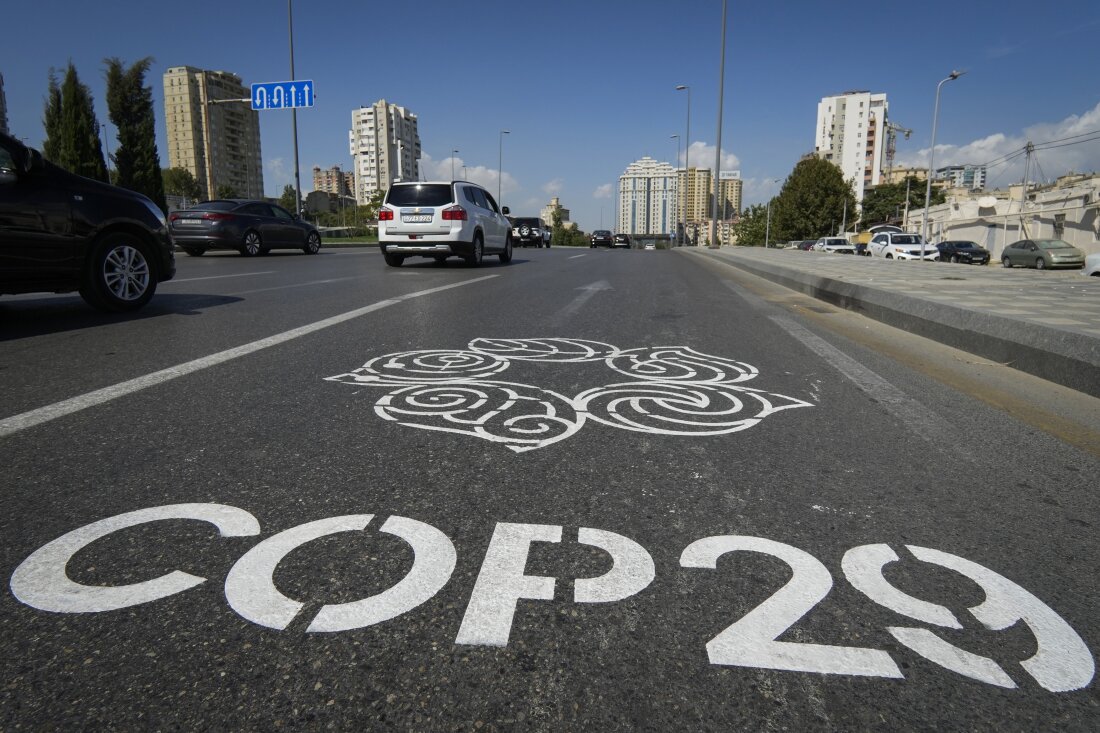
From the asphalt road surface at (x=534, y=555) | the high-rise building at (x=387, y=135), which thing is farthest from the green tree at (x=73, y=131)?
the high-rise building at (x=387, y=135)

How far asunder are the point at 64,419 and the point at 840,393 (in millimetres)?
4059

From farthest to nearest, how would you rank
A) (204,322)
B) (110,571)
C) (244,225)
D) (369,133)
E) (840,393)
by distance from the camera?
1. (369,133)
2. (244,225)
3. (204,322)
4. (840,393)
5. (110,571)

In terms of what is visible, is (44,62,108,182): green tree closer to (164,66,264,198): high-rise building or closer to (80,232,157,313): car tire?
(80,232,157,313): car tire

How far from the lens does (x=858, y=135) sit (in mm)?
145125

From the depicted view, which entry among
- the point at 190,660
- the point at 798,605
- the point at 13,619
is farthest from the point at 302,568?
the point at 798,605

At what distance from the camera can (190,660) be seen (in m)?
1.49

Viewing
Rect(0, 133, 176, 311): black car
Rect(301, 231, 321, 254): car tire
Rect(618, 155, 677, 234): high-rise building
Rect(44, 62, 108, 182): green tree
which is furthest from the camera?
Rect(618, 155, 677, 234): high-rise building

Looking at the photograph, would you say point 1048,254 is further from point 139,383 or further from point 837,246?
point 139,383

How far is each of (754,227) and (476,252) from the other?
10609cm

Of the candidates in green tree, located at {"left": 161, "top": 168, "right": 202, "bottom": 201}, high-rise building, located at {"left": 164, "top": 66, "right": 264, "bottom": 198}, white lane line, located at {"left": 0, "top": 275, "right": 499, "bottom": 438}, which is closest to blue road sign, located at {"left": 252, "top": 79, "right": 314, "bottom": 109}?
white lane line, located at {"left": 0, "top": 275, "right": 499, "bottom": 438}

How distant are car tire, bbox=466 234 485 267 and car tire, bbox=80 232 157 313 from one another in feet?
29.2

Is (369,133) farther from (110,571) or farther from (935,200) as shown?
(110,571)

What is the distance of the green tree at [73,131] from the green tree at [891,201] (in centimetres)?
9899

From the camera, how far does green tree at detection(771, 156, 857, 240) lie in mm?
76125
